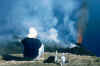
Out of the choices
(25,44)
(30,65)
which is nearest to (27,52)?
(25,44)

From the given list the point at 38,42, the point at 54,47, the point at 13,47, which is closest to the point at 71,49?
the point at 54,47

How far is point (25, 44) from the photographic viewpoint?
15025 centimetres

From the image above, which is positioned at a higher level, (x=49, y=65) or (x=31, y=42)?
(x=31, y=42)

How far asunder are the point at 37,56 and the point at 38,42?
10.8 metres

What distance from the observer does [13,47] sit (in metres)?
200

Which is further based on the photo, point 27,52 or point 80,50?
point 80,50

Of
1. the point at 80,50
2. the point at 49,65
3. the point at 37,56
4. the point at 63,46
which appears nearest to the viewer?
the point at 49,65

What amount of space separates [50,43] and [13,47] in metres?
39.3

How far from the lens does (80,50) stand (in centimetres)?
17650

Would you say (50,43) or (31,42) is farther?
(50,43)

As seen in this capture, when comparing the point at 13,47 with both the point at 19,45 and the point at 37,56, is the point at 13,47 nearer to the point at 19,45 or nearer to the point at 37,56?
the point at 19,45

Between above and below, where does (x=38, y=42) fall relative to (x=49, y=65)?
above

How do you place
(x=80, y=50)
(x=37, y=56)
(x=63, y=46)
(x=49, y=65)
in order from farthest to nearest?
(x=63, y=46), (x=80, y=50), (x=37, y=56), (x=49, y=65)

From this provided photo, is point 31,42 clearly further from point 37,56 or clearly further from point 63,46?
point 63,46
